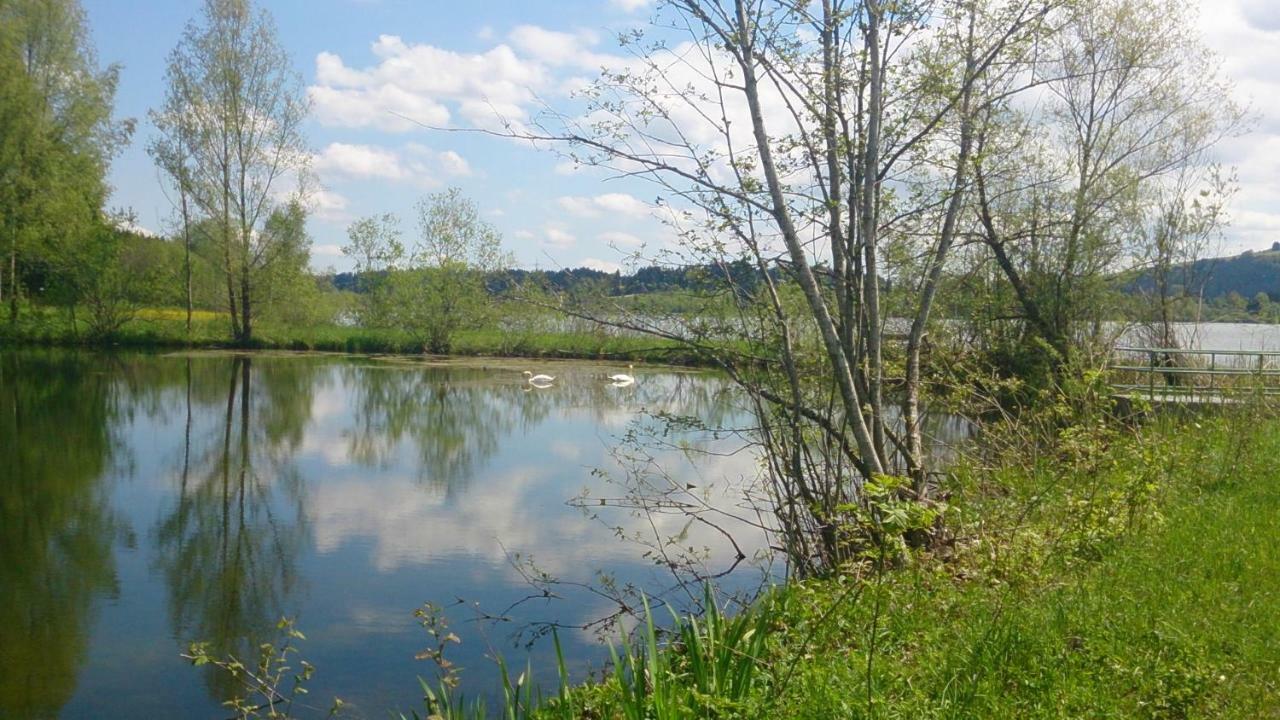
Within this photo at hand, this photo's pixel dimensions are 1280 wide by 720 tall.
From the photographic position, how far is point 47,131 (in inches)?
1214

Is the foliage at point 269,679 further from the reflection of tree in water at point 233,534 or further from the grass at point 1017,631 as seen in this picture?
the grass at point 1017,631

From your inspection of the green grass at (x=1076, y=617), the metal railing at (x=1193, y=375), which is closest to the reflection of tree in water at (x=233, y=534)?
the green grass at (x=1076, y=617)

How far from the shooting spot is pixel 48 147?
30.5 m

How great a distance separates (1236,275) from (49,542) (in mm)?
21109

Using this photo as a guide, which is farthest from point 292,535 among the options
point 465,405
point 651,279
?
point 465,405

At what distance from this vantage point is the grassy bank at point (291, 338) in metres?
32.5

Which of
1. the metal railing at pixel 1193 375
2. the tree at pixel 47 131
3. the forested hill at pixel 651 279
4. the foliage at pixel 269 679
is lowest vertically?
the foliage at pixel 269 679

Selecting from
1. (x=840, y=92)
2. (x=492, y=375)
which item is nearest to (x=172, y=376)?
(x=492, y=375)

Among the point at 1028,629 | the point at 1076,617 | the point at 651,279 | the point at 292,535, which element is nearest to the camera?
the point at 1028,629

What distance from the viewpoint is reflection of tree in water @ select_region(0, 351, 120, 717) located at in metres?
5.80

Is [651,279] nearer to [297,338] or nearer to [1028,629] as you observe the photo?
[1028,629]

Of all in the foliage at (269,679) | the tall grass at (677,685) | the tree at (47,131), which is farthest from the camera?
the tree at (47,131)

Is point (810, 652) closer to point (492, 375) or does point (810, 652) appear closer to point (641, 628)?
point (641, 628)

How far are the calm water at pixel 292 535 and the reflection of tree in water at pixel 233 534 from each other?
1.0 inches
